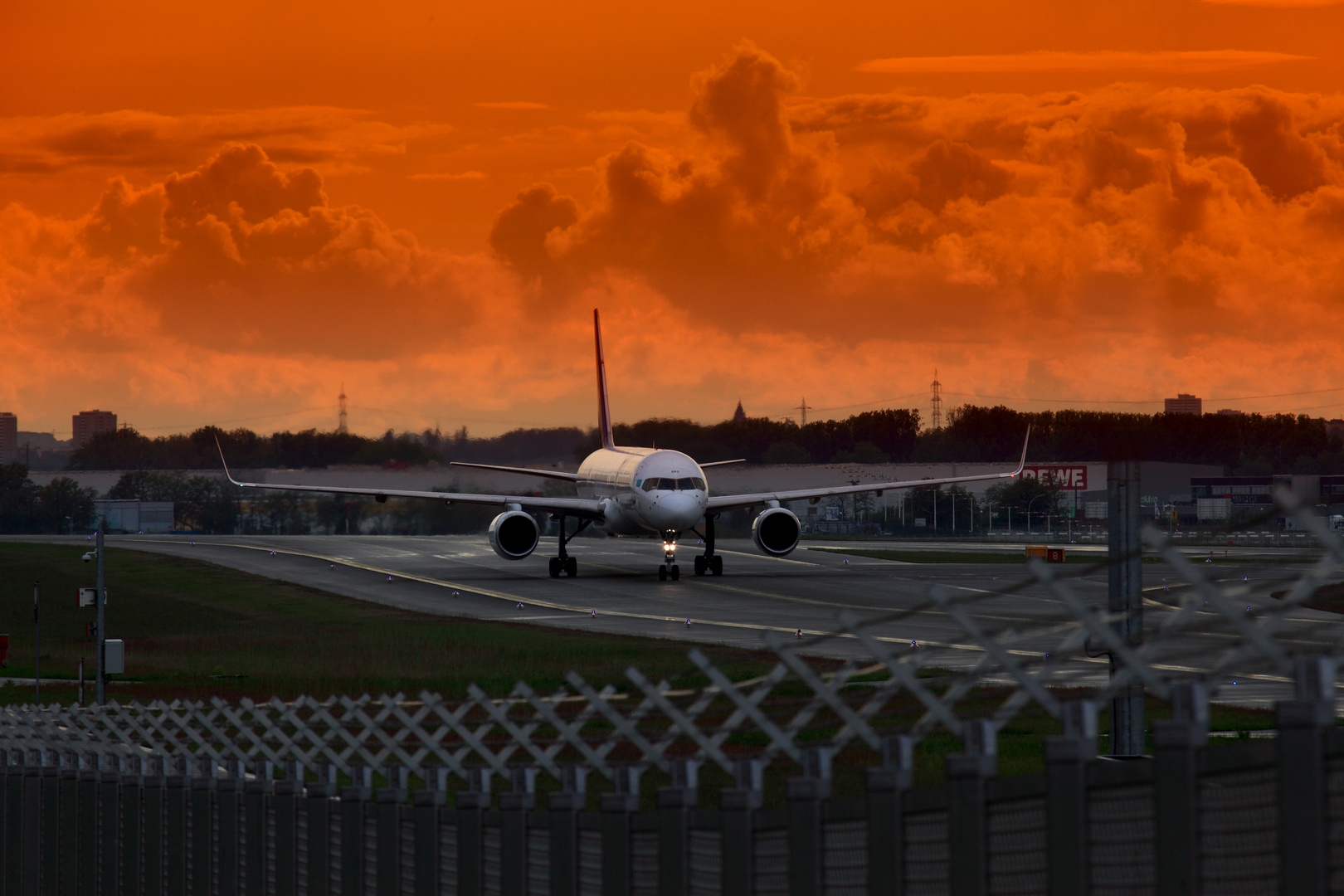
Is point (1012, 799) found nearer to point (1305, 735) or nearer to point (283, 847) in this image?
point (1305, 735)

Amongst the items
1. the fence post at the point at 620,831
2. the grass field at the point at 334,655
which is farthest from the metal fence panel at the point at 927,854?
the grass field at the point at 334,655

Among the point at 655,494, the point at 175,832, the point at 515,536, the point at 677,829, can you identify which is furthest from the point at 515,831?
the point at 515,536

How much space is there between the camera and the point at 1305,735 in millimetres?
4309

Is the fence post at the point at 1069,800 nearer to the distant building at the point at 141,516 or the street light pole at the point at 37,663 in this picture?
the street light pole at the point at 37,663

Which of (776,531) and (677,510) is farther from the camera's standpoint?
(776,531)

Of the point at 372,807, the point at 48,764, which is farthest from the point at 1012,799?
the point at 48,764

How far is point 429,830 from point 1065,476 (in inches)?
5188

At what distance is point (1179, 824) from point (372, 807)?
19.3 ft

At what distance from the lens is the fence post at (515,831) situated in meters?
8.00

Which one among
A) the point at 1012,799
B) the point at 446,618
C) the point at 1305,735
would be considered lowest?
the point at 446,618

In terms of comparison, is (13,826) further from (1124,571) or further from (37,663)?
(37,663)

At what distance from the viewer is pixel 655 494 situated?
55844mm

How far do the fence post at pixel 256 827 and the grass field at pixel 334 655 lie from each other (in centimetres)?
526

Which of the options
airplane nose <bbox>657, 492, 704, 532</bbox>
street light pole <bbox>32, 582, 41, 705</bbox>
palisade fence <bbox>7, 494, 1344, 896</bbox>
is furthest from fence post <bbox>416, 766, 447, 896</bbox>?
airplane nose <bbox>657, 492, 704, 532</bbox>
